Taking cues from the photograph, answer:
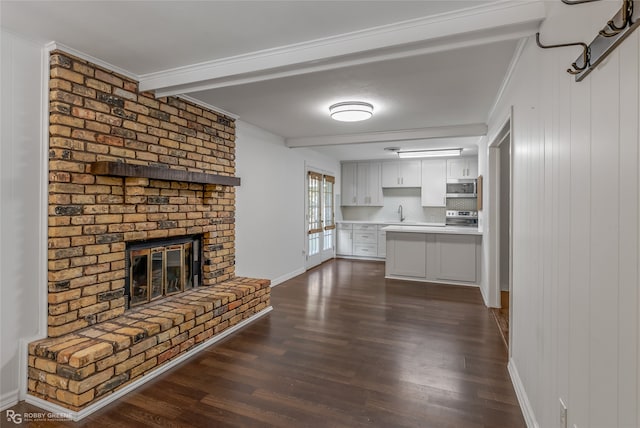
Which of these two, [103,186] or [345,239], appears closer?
[103,186]

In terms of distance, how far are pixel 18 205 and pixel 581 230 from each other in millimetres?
3160

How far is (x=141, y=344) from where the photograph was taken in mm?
2406

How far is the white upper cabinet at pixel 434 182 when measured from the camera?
752 centimetres

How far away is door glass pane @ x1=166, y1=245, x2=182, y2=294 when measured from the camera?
10.9 ft

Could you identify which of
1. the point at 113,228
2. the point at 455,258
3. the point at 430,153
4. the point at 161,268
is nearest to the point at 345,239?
the point at 430,153

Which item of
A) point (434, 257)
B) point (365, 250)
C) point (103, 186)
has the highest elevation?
point (103, 186)

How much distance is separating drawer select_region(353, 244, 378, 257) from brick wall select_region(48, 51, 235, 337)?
16.4 ft

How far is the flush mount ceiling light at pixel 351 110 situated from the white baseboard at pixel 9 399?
11.5ft

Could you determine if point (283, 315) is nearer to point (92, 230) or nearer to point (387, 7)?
point (92, 230)

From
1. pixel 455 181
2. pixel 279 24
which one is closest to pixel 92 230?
pixel 279 24

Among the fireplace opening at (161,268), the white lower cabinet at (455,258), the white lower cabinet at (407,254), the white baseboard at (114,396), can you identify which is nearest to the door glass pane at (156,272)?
the fireplace opening at (161,268)

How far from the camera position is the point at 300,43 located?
2236 millimetres

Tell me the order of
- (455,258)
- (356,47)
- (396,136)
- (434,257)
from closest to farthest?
(356,47) → (396,136) → (455,258) → (434,257)

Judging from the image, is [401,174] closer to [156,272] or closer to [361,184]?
[361,184]
